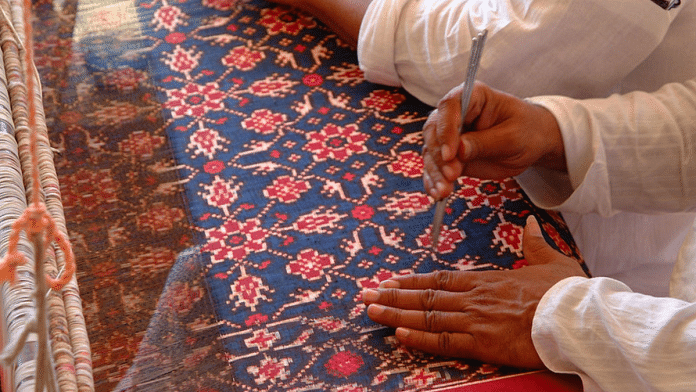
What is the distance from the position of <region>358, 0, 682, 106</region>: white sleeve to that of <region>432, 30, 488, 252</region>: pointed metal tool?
205 millimetres

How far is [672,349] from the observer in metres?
0.87

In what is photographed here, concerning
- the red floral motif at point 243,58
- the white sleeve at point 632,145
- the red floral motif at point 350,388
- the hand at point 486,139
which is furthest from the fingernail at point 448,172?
the red floral motif at point 243,58

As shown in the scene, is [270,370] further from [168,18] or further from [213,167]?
[168,18]

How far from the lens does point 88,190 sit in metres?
1.19

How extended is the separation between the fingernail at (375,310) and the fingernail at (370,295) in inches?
0.6

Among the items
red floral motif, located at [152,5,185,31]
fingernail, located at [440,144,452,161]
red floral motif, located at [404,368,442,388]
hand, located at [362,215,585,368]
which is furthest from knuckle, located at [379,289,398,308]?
red floral motif, located at [152,5,185,31]

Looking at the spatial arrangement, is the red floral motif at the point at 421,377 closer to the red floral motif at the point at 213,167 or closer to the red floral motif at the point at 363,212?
the red floral motif at the point at 363,212

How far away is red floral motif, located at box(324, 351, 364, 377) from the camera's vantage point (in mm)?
973

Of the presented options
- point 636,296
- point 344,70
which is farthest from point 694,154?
point 344,70

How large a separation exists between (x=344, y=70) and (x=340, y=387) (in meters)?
0.74

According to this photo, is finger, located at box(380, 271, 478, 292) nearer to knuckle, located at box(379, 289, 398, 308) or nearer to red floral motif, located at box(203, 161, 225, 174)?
knuckle, located at box(379, 289, 398, 308)

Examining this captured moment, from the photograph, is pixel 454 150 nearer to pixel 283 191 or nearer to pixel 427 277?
pixel 427 277

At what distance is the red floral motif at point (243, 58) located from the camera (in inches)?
56.9

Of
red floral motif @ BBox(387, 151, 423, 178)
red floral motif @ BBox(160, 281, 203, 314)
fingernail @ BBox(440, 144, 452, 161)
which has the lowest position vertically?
red floral motif @ BBox(160, 281, 203, 314)
